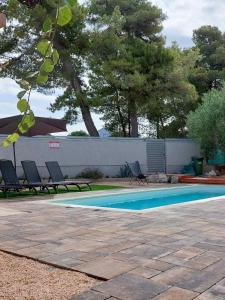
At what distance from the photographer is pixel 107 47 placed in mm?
19984

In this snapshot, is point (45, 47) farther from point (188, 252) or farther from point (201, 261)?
point (188, 252)

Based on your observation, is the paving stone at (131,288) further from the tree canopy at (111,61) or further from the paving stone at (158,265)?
the tree canopy at (111,61)

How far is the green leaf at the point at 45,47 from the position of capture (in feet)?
4.12

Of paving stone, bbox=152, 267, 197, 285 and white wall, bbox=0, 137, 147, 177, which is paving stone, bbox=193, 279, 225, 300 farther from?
white wall, bbox=0, 137, 147, 177

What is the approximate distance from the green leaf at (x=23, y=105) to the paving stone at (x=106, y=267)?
8.35 feet

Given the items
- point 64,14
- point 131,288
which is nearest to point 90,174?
point 131,288

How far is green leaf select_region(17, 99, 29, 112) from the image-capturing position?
4.10ft

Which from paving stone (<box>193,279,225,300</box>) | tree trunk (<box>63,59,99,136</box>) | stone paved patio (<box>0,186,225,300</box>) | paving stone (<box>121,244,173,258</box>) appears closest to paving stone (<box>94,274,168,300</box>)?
stone paved patio (<box>0,186,225,300</box>)

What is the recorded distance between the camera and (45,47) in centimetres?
126

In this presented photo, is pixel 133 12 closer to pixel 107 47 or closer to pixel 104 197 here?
pixel 107 47

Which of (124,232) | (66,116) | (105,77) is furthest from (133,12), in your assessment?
(124,232)

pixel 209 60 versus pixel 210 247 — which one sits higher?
pixel 209 60

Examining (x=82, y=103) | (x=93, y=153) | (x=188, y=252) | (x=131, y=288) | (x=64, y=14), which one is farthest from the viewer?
(x=82, y=103)

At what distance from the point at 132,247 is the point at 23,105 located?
364cm
